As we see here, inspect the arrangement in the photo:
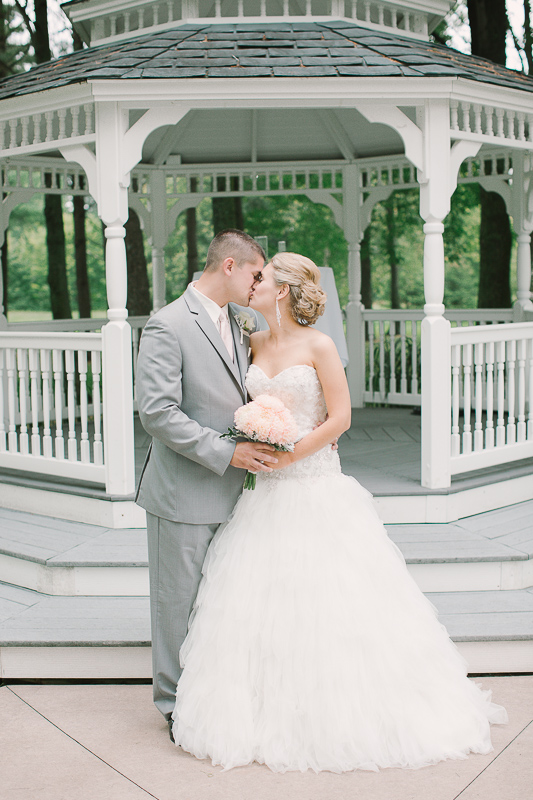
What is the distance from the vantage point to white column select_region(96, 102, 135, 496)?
5465 millimetres

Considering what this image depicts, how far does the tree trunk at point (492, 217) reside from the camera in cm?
1190

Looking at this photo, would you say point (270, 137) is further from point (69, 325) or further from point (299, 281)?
point (299, 281)

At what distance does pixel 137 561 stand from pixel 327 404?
6.18 feet

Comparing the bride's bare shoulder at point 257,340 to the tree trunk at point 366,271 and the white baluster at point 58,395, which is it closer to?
the white baluster at point 58,395

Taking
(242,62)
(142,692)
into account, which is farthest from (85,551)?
(242,62)

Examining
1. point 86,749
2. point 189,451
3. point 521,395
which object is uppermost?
point 189,451

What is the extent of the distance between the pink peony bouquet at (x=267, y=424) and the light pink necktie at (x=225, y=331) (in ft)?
1.38

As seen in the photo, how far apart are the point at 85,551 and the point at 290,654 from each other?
210cm

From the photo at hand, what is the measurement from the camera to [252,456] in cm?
337

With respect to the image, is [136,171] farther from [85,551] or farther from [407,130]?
[85,551]

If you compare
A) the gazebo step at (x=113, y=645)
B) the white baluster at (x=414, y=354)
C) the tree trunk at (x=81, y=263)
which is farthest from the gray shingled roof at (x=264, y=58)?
the tree trunk at (x=81, y=263)

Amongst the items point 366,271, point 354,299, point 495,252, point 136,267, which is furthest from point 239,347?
point 366,271

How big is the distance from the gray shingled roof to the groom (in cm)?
235

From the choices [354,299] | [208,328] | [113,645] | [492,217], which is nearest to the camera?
[208,328]
